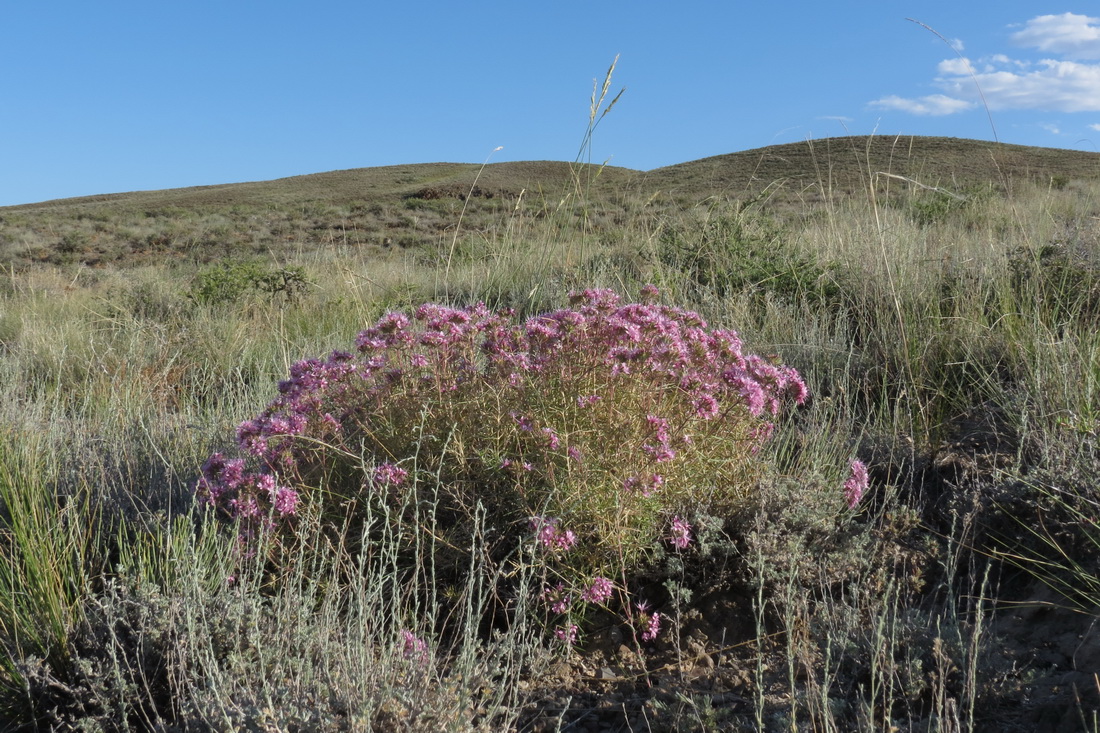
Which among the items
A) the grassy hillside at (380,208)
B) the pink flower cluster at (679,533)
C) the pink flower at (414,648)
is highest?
the grassy hillside at (380,208)

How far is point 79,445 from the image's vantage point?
358 centimetres

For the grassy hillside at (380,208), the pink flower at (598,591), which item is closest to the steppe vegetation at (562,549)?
the pink flower at (598,591)

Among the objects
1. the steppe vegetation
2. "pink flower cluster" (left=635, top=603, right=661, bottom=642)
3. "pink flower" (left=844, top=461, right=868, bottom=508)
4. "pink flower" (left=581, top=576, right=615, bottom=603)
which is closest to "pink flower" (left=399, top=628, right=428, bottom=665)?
the steppe vegetation

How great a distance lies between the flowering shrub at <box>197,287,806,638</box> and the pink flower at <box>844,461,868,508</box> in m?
0.34

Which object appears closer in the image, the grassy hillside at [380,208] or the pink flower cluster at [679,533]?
the pink flower cluster at [679,533]

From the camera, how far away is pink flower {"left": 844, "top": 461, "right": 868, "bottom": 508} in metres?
2.93

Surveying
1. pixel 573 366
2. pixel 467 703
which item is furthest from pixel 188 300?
pixel 467 703

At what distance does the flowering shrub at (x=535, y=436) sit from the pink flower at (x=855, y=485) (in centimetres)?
34

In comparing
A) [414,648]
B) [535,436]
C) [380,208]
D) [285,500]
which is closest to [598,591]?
[535,436]

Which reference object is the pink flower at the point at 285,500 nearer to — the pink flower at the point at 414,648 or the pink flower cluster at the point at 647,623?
the pink flower at the point at 414,648

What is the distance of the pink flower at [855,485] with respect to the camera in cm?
293

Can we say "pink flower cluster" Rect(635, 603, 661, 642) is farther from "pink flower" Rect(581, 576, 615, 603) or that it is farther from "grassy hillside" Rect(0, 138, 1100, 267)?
"grassy hillside" Rect(0, 138, 1100, 267)

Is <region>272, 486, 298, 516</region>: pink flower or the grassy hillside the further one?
the grassy hillside

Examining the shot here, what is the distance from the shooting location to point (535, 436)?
8.36 ft
